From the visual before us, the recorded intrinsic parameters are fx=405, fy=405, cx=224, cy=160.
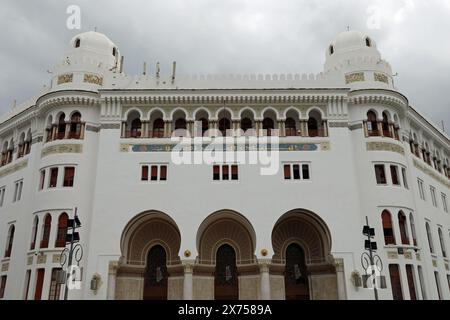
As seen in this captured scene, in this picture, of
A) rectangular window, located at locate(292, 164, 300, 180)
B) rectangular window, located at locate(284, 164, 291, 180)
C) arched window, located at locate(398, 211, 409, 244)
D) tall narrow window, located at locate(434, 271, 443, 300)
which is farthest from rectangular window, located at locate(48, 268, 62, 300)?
tall narrow window, located at locate(434, 271, 443, 300)

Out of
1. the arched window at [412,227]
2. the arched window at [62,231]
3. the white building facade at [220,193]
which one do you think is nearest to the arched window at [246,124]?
the white building facade at [220,193]

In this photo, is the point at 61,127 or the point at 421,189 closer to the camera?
the point at 61,127

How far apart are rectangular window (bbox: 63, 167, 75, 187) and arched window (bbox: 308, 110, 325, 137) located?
15.9 meters

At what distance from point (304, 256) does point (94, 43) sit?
2131cm

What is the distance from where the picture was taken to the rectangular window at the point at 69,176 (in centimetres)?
2597

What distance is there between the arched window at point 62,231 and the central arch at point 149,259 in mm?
3609

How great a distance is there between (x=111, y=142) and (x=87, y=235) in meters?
6.10

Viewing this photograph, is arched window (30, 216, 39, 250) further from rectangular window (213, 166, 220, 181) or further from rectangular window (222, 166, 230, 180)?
rectangular window (222, 166, 230, 180)

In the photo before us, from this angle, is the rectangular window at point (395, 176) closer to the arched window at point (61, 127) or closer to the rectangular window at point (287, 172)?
the rectangular window at point (287, 172)

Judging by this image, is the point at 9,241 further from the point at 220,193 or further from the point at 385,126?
the point at 385,126

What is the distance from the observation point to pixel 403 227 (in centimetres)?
2578

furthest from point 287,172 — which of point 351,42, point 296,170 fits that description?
point 351,42

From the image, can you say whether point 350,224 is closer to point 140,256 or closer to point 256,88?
point 256,88

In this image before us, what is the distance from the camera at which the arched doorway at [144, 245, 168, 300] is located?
25.6 meters
